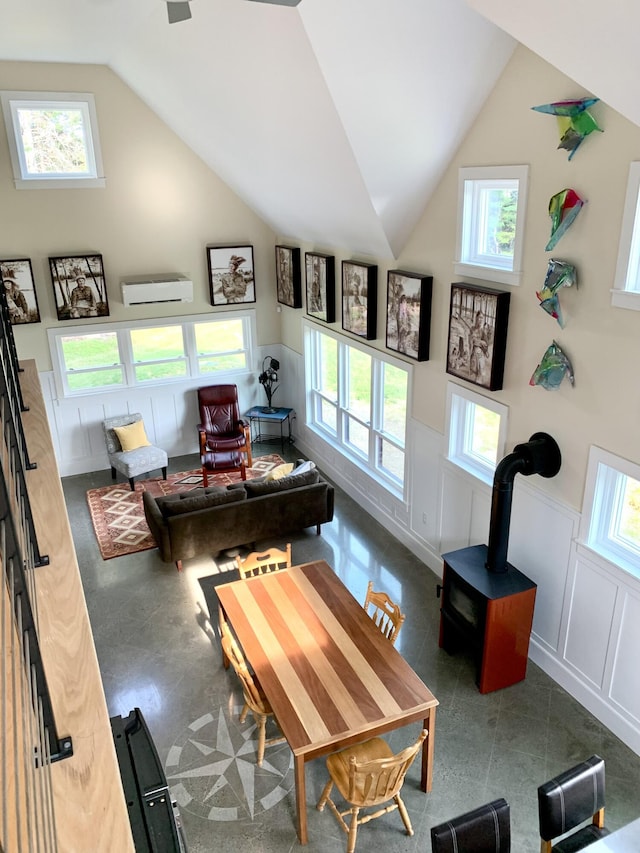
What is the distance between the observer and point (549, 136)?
4.75m

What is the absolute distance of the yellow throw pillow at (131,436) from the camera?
941cm

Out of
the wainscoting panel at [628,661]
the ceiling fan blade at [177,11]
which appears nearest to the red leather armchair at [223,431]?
the wainscoting panel at [628,661]

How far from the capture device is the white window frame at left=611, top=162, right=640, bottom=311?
4164 mm

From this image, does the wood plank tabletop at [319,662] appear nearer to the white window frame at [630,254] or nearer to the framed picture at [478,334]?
the framed picture at [478,334]

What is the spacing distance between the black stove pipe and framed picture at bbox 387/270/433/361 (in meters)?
1.73

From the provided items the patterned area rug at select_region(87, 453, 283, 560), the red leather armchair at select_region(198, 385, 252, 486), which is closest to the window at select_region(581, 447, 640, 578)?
the patterned area rug at select_region(87, 453, 283, 560)

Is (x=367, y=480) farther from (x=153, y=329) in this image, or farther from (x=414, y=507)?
(x=153, y=329)

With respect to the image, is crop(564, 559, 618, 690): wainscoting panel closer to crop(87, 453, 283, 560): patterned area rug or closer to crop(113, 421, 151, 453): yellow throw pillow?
crop(87, 453, 283, 560): patterned area rug

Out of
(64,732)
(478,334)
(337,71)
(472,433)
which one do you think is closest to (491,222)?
(478,334)

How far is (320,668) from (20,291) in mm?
6806

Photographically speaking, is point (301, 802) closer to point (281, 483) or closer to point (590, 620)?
point (590, 620)

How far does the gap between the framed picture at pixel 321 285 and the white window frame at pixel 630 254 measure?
180 inches

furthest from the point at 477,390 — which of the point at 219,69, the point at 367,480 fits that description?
the point at 219,69

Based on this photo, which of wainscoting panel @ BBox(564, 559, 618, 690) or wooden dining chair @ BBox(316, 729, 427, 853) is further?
wainscoting panel @ BBox(564, 559, 618, 690)
